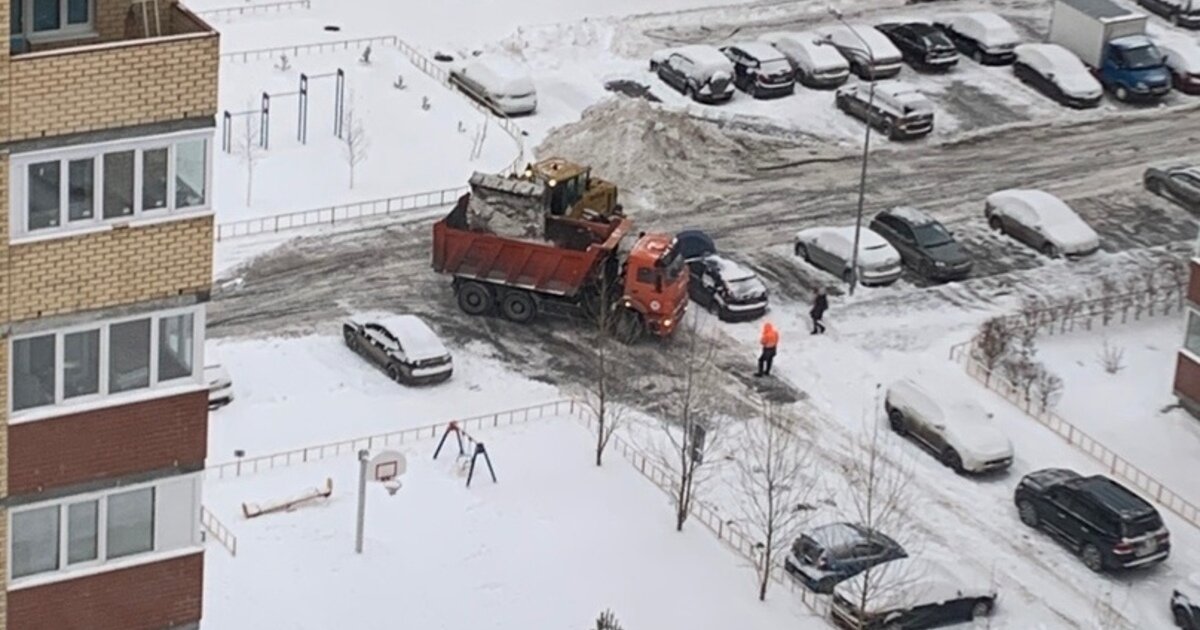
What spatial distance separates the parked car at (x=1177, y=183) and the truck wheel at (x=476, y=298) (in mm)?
20757

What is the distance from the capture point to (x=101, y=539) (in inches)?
1159

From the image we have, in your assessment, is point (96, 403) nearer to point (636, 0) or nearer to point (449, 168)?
point (449, 168)

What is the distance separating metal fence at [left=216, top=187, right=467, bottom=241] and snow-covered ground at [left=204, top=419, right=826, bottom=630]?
496 inches

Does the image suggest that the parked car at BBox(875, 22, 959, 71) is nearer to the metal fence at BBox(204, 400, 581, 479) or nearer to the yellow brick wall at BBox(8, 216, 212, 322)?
the metal fence at BBox(204, 400, 581, 479)

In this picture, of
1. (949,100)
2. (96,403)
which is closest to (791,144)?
(949,100)

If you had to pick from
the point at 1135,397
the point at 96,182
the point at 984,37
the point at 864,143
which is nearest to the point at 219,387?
the point at 1135,397

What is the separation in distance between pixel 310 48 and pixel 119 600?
48.6 metres

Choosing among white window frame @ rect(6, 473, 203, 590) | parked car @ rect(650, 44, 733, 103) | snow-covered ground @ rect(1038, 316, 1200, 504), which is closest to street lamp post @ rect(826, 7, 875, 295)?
parked car @ rect(650, 44, 733, 103)

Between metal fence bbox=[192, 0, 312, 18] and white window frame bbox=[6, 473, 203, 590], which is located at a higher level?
white window frame bbox=[6, 473, 203, 590]

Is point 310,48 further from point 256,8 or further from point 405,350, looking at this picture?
point 405,350

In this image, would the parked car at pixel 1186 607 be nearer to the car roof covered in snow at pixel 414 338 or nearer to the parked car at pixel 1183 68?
the car roof covered in snow at pixel 414 338

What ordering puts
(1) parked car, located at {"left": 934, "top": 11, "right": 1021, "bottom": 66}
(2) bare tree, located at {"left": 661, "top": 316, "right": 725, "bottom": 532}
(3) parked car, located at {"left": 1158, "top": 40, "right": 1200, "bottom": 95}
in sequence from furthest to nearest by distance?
(1) parked car, located at {"left": 934, "top": 11, "right": 1021, "bottom": 66}
(3) parked car, located at {"left": 1158, "top": 40, "right": 1200, "bottom": 95}
(2) bare tree, located at {"left": 661, "top": 316, "right": 725, "bottom": 532}

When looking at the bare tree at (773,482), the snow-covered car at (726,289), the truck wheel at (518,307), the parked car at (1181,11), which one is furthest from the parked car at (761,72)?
the bare tree at (773,482)

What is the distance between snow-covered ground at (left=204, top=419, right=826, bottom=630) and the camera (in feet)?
164
